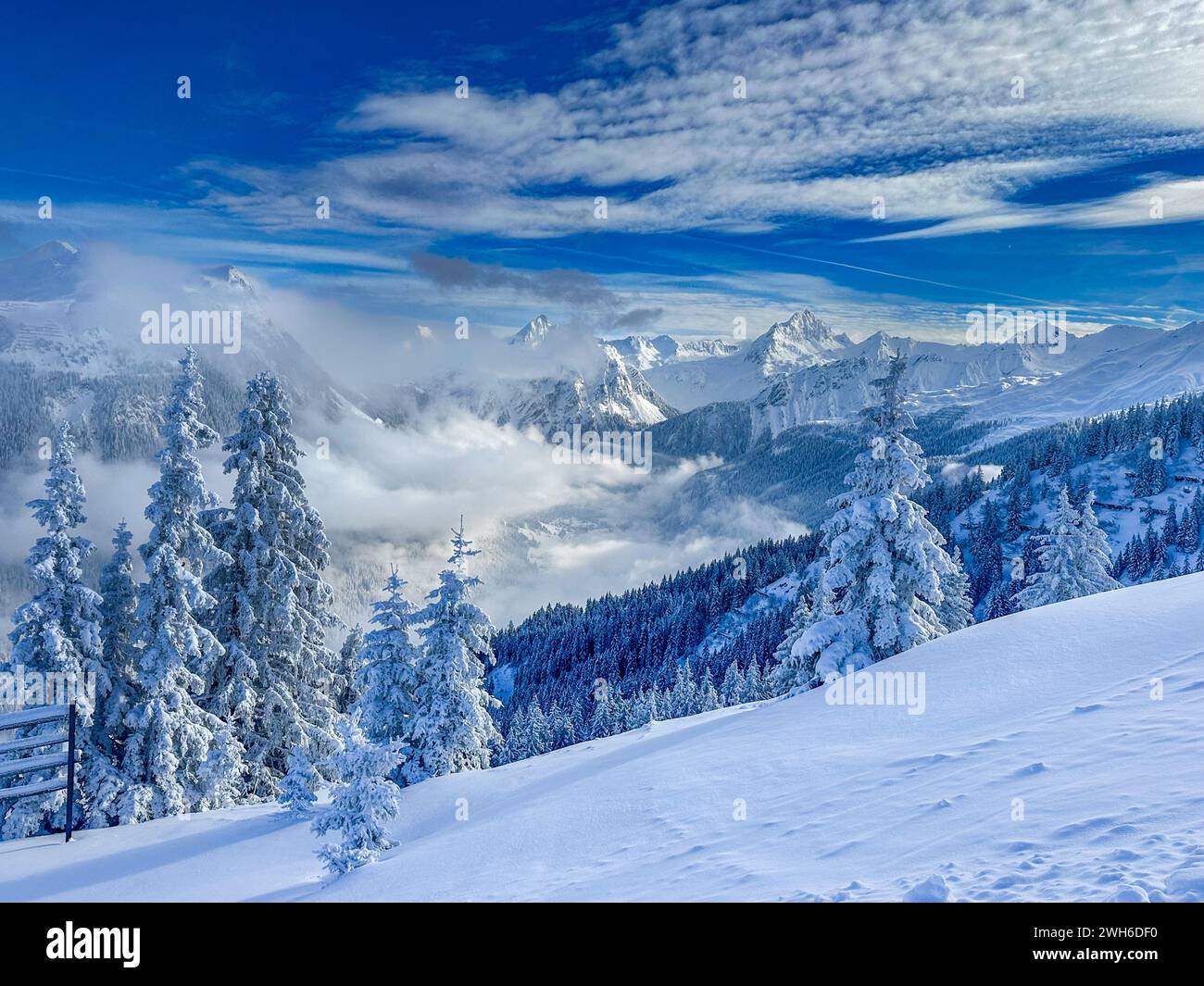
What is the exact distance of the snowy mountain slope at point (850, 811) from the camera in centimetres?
614

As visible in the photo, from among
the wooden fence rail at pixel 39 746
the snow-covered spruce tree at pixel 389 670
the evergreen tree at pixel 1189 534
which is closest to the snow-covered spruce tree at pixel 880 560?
the snow-covered spruce tree at pixel 389 670

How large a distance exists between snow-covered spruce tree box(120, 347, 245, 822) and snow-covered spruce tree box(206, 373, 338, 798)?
151 centimetres

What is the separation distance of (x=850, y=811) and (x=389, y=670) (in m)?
19.3

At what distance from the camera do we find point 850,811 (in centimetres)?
852

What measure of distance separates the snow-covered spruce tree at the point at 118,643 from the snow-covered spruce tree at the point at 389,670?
734 centimetres

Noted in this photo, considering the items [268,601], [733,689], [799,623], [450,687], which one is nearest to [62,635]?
[268,601]

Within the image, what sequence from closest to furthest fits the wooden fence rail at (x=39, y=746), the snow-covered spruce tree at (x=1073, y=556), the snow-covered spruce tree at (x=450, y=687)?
the wooden fence rail at (x=39, y=746) < the snow-covered spruce tree at (x=450, y=687) < the snow-covered spruce tree at (x=1073, y=556)

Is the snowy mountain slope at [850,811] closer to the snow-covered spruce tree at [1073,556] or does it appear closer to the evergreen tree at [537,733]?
the snow-covered spruce tree at [1073,556]

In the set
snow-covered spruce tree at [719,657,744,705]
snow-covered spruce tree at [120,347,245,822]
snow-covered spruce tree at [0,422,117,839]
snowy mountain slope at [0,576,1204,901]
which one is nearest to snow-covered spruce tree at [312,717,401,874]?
snowy mountain slope at [0,576,1204,901]

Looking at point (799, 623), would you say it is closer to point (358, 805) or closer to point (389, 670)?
point (389, 670)
